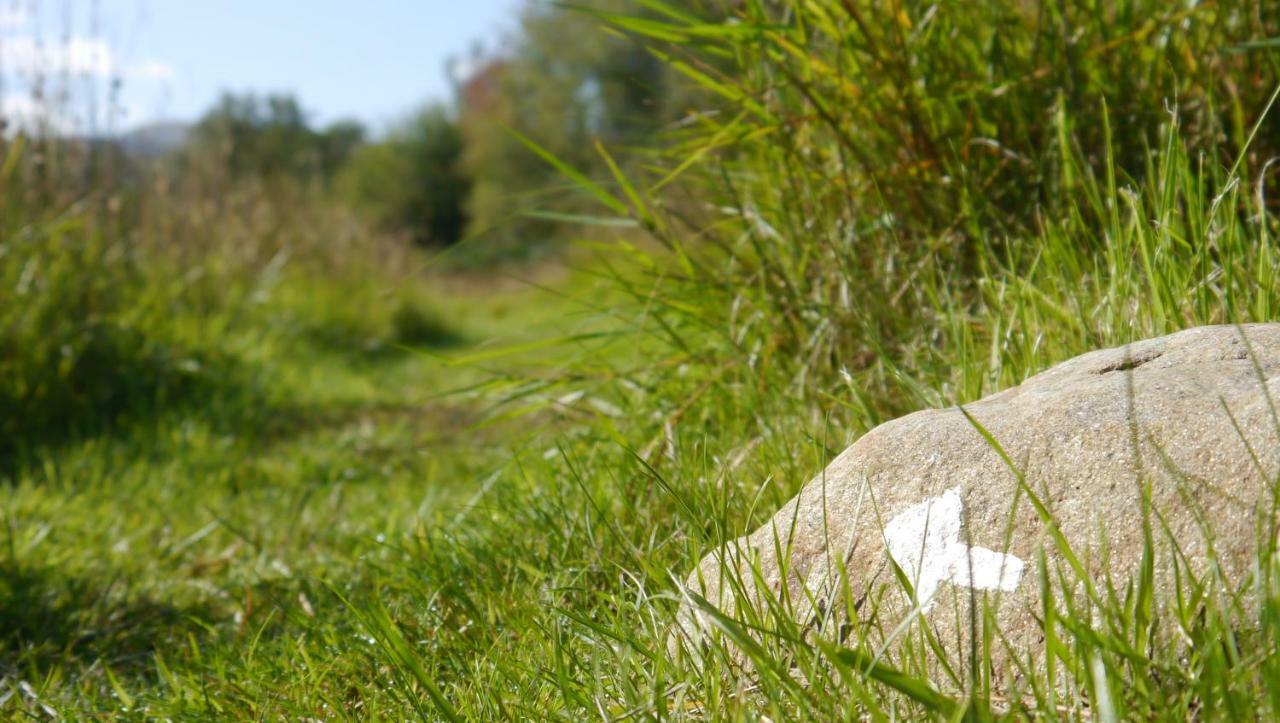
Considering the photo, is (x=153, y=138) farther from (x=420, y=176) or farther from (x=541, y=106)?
(x=420, y=176)

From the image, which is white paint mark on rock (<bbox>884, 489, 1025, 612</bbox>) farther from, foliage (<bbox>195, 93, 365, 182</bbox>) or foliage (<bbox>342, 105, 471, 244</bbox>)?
foliage (<bbox>342, 105, 471, 244</bbox>)

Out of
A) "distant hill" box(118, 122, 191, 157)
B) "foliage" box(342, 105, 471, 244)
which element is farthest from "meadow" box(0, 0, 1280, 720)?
"foliage" box(342, 105, 471, 244)

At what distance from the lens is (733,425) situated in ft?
7.52

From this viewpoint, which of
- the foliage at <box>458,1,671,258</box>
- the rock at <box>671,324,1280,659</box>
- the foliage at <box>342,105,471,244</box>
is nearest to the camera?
the rock at <box>671,324,1280,659</box>

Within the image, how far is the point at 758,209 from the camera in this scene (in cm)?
274

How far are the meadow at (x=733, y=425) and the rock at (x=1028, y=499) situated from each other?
0.15ft

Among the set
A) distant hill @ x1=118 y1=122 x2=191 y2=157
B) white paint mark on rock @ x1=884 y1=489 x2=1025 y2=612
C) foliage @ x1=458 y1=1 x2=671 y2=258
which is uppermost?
foliage @ x1=458 y1=1 x2=671 y2=258

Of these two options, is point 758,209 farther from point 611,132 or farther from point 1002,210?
point 611,132

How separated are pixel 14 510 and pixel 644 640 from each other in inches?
100

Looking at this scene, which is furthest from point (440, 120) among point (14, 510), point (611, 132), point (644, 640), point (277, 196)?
point (644, 640)

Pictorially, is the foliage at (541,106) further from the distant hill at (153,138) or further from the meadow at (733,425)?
the meadow at (733,425)

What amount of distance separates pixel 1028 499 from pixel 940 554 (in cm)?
14

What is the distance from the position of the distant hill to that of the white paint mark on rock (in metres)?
6.25

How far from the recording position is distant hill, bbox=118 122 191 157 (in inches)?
263
